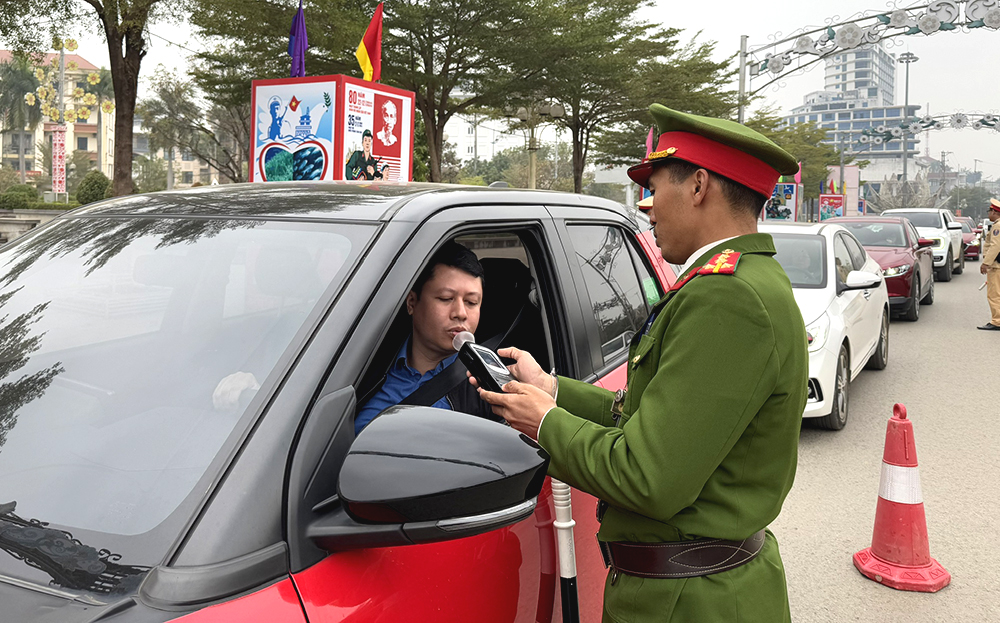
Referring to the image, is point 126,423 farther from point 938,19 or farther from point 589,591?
point 938,19

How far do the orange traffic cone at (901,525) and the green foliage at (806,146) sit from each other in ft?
154

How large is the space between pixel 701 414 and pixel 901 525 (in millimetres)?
3222

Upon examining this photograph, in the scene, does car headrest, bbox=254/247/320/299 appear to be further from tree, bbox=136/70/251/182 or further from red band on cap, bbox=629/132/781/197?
tree, bbox=136/70/251/182

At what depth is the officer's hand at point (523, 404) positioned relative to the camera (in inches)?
73.9

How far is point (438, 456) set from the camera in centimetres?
147

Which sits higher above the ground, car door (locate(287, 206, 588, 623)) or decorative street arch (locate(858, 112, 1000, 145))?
decorative street arch (locate(858, 112, 1000, 145))

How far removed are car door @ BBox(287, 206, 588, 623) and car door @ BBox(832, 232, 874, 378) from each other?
6226 millimetres

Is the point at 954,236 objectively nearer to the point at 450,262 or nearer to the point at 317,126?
the point at 317,126

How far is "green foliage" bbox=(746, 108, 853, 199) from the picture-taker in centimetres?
5328

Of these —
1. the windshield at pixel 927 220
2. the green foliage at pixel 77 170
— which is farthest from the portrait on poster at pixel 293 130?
the green foliage at pixel 77 170

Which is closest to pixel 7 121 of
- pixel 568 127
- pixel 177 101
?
pixel 177 101

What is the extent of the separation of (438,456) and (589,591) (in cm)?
124

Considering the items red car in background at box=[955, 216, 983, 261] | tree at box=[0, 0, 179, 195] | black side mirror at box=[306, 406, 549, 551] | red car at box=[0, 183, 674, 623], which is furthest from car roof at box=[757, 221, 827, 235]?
red car in background at box=[955, 216, 983, 261]

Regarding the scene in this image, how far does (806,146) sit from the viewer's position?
64.8m
